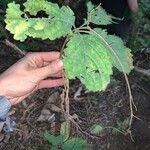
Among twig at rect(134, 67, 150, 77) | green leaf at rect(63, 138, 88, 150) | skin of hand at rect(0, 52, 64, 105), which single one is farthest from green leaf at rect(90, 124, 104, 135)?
skin of hand at rect(0, 52, 64, 105)

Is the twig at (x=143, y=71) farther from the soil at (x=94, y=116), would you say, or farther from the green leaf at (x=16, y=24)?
the green leaf at (x=16, y=24)

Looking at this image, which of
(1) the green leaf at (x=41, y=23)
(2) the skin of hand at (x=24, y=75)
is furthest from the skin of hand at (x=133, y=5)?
(1) the green leaf at (x=41, y=23)

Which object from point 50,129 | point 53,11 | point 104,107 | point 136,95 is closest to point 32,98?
point 50,129

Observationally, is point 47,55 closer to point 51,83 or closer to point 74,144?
point 51,83

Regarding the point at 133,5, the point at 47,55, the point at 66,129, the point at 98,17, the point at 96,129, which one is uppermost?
the point at 98,17

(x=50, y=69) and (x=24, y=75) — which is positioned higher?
(x=50, y=69)

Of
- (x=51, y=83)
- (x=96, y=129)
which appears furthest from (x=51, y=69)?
(x=96, y=129)

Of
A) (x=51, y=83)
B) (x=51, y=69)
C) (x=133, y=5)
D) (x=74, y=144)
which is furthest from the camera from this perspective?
(x=133, y=5)
